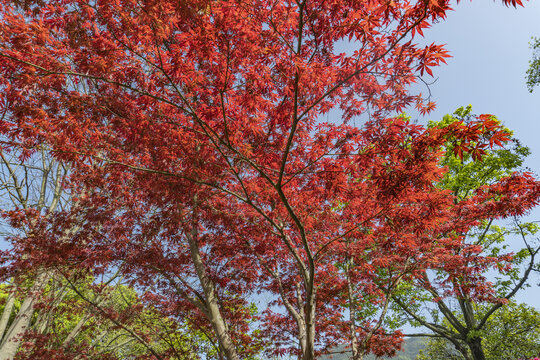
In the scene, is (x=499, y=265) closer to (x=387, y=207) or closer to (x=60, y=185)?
(x=387, y=207)

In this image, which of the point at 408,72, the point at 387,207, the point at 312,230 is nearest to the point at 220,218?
the point at 312,230

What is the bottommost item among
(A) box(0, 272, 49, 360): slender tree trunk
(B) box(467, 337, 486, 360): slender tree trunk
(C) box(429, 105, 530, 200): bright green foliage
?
(B) box(467, 337, 486, 360): slender tree trunk

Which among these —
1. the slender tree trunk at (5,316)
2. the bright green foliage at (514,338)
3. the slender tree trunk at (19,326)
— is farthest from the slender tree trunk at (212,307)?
the bright green foliage at (514,338)

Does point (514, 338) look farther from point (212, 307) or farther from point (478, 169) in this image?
point (212, 307)

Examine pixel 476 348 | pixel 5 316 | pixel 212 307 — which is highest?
pixel 5 316

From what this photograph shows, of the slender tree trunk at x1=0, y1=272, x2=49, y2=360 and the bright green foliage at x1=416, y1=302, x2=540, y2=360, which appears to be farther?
the bright green foliage at x1=416, y1=302, x2=540, y2=360

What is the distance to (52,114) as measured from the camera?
413 cm

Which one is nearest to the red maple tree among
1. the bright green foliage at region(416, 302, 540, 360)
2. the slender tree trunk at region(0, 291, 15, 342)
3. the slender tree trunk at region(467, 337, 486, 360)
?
the slender tree trunk at region(0, 291, 15, 342)

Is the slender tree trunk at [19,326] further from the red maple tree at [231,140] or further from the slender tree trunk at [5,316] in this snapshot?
the red maple tree at [231,140]

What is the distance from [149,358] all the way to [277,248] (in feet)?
14.0

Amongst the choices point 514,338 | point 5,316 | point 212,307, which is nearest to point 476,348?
point 514,338

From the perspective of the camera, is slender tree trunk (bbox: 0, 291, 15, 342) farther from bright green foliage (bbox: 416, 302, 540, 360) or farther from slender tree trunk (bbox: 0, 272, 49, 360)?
bright green foliage (bbox: 416, 302, 540, 360)

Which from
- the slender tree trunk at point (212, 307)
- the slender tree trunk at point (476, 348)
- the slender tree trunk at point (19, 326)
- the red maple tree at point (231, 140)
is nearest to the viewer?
the red maple tree at point (231, 140)

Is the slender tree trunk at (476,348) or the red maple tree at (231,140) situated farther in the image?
the slender tree trunk at (476,348)
